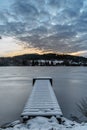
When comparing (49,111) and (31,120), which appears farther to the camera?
(49,111)

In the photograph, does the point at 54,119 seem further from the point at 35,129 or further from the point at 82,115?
the point at 82,115

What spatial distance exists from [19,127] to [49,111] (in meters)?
1.60

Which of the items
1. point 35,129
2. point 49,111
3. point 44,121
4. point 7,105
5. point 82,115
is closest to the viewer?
point 35,129

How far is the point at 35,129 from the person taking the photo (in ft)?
15.7

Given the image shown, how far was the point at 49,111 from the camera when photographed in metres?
6.50

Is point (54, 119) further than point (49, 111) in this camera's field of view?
No

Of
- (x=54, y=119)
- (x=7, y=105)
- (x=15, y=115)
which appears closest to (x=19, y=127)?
(x=54, y=119)

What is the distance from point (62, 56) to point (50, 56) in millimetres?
7171

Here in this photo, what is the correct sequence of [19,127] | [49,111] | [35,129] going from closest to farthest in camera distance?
[35,129] < [19,127] < [49,111]

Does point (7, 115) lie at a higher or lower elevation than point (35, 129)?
lower

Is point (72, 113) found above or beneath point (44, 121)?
beneath

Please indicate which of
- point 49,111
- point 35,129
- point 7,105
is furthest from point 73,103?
point 35,129

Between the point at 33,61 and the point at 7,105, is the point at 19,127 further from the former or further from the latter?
the point at 33,61

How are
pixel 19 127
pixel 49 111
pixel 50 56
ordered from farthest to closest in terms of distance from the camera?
pixel 50 56 < pixel 49 111 < pixel 19 127
